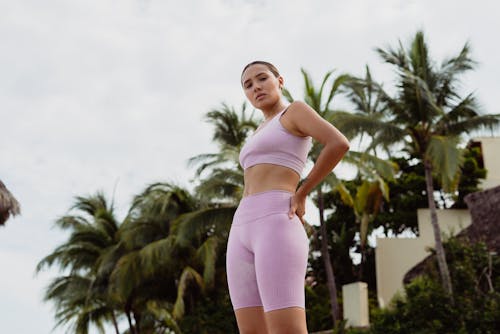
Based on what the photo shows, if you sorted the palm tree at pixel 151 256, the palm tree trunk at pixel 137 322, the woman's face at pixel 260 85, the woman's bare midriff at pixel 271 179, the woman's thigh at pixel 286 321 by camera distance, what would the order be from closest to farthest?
the woman's thigh at pixel 286 321, the woman's bare midriff at pixel 271 179, the woman's face at pixel 260 85, the palm tree at pixel 151 256, the palm tree trunk at pixel 137 322

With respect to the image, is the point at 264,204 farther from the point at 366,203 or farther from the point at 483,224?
the point at 366,203

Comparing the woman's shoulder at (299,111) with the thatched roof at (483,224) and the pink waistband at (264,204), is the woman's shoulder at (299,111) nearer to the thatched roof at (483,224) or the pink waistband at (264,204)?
the pink waistband at (264,204)

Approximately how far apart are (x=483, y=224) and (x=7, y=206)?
501 inches

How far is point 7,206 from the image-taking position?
1661 cm

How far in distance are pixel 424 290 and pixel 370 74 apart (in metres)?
6.45

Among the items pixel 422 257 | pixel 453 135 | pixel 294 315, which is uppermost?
pixel 453 135

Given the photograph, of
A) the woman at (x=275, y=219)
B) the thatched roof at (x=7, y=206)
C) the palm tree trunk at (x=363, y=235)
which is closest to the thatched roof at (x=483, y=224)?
the palm tree trunk at (x=363, y=235)

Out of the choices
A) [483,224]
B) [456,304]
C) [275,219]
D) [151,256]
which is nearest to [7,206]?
[151,256]

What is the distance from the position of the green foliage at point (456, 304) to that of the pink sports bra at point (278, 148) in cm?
1426

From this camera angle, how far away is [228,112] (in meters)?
23.5

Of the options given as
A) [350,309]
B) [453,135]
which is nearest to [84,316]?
[350,309]

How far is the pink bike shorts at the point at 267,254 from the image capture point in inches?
97.1

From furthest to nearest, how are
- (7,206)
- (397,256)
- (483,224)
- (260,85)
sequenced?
(397,256) → (483,224) → (7,206) → (260,85)

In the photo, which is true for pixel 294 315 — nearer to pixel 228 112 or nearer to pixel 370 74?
pixel 370 74
